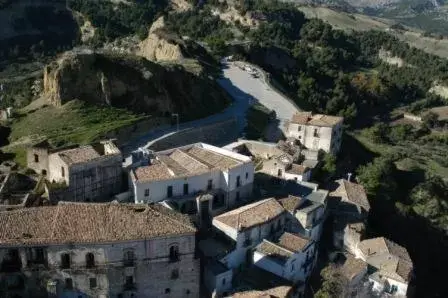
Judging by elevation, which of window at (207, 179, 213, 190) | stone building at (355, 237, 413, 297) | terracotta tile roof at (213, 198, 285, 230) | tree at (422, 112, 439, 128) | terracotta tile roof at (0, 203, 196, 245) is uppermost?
terracotta tile roof at (0, 203, 196, 245)

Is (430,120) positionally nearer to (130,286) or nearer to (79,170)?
(79,170)

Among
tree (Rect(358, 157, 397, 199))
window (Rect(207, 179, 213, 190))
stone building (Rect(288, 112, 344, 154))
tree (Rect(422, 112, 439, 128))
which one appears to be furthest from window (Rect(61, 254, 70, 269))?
tree (Rect(422, 112, 439, 128))

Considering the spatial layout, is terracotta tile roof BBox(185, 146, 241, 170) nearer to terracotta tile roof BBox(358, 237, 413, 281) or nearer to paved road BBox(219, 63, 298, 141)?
terracotta tile roof BBox(358, 237, 413, 281)

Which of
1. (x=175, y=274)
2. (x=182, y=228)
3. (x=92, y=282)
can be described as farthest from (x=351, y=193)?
(x=92, y=282)

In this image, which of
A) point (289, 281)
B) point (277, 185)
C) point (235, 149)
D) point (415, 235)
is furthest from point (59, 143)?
point (415, 235)

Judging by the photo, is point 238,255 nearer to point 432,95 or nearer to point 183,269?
point 183,269
